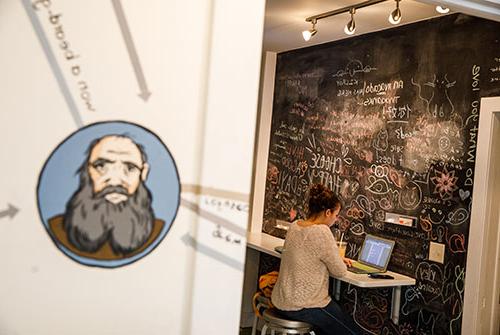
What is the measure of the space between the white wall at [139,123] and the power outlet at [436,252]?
194cm

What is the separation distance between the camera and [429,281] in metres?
3.24

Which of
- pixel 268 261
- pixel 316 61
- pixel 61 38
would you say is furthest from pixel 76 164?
pixel 268 261

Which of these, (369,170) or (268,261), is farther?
(268,261)

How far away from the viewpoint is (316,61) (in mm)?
4477

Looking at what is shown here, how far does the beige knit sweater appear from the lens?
2980mm

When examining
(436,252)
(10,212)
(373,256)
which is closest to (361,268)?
(373,256)

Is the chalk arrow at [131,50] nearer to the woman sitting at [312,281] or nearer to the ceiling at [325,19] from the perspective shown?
the woman sitting at [312,281]

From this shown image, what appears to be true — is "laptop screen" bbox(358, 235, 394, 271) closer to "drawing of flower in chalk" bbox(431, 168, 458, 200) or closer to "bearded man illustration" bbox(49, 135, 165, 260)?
"drawing of flower in chalk" bbox(431, 168, 458, 200)

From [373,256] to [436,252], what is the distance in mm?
495

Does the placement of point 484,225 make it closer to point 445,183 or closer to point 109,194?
point 445,183

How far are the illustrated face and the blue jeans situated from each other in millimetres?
1791

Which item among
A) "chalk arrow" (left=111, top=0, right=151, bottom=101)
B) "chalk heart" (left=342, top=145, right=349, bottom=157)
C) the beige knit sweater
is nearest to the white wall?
"chalk arrow" (left=111, top=0, right=151, bottom=101)

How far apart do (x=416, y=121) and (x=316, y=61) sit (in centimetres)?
132

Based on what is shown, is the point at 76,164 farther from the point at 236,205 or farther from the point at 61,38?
the point at 236,205
